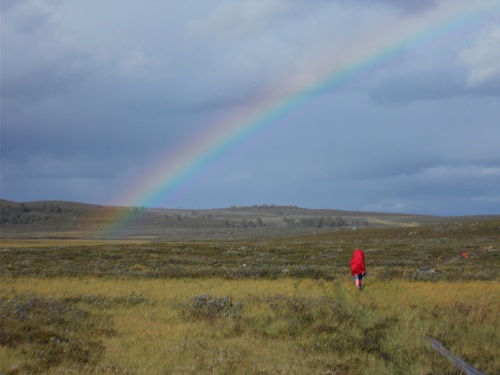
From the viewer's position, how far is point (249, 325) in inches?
566

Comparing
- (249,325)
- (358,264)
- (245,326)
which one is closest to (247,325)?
(249,325)

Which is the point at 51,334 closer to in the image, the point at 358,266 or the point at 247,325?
the point at 247,325

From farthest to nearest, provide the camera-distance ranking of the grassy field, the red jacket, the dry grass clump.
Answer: the red jacket < the dry grass clump < the grassy field

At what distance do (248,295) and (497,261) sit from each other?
26.2m

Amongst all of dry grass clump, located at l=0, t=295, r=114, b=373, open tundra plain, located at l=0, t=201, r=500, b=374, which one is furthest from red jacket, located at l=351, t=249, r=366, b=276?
dry grass clump, located at l=0, t=295, r=114, b=373

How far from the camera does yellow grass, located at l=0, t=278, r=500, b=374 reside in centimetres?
1046

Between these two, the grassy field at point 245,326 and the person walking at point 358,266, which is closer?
the grassy field at point 245,326

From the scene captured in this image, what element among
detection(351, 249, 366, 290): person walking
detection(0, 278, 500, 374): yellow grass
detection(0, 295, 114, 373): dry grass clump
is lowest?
detection(0, 278, 500, 374): yellow grass

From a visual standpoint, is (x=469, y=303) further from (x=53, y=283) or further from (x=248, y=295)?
(x=53, y=283)

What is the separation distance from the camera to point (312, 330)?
541 inches

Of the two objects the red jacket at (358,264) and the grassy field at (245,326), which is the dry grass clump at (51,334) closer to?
the grassy field at (245,326)

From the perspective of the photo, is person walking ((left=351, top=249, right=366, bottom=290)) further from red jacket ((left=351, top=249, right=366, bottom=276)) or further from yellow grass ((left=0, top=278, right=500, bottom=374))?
yellow grass ((left=0, top=278, right=500, bottom=374))

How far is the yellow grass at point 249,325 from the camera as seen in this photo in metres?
10.5

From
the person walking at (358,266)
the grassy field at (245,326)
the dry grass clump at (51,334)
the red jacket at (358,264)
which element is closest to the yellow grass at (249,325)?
the grassy field at (245,326)
